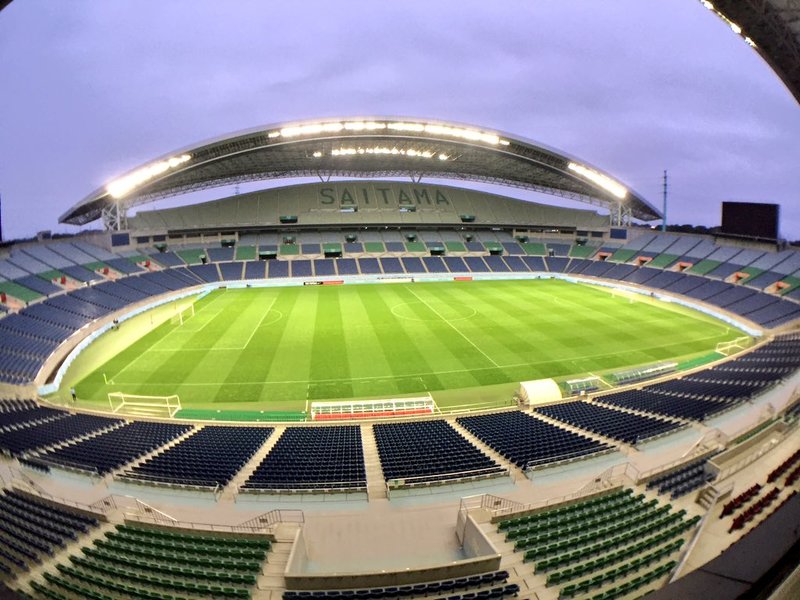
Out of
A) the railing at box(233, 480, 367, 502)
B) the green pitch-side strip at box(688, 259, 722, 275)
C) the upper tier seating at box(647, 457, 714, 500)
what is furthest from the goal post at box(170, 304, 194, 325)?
the green pitch-side strip at box(688, 259, 722, 275)

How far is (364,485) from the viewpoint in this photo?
41.1 ft

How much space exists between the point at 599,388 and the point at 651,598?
21.9m

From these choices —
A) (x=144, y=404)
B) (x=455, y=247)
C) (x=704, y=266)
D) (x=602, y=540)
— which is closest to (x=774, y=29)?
(x=602, y=540)

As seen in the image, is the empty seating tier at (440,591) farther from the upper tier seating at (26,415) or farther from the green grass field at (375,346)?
the upper tier seating at (26,415)

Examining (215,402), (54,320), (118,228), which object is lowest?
(215,402)

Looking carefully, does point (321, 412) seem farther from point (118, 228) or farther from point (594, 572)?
point (118, 228)

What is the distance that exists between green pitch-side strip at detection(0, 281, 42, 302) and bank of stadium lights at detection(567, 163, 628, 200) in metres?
53.6

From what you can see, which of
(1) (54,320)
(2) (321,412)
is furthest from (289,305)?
(2) (321,412)

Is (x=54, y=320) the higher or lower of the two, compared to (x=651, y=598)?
lower

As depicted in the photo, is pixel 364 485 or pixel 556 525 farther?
pixel 364 485

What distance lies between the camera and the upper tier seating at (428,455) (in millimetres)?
12977

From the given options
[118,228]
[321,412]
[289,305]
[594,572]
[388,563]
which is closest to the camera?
[594,572]

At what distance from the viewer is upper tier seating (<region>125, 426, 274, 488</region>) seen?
42.8 feet

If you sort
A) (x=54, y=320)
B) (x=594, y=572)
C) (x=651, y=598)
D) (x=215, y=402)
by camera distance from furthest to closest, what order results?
(x=54, y=320)
(x=215, y=402)
(x=594, y=572)
(x=651, y=598)
